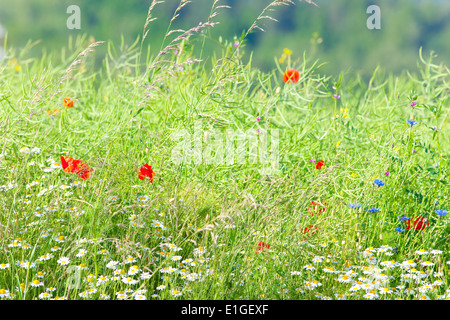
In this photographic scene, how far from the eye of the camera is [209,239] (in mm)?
2084

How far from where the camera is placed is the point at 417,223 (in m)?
2.20

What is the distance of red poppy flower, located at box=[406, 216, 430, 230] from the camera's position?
221cm

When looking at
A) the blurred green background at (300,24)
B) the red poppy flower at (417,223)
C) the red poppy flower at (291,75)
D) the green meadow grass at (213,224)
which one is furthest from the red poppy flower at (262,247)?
the blurred green background at (300,24)

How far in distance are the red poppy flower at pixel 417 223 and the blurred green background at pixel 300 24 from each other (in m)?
21.6

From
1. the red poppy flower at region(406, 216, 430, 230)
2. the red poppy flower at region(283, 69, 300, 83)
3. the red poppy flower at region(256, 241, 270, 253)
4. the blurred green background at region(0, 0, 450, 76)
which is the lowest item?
the red poppy flower at region(256, 241, 270, 253)

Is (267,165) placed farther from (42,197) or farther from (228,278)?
(42,197)

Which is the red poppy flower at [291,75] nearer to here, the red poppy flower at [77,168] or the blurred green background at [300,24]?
the red poppy flower at [77,168]

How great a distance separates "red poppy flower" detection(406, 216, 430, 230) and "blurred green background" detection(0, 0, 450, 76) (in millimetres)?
21610

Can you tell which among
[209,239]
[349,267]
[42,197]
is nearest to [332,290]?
[349,267]

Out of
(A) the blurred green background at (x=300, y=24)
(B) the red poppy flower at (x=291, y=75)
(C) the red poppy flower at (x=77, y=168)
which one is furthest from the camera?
(A) the blurred green background at (x=300, y=24)

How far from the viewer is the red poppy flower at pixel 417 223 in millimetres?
2213

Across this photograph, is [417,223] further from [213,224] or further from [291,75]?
[291,75]

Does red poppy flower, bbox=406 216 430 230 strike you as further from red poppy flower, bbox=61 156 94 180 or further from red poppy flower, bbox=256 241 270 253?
red poppy flower, bbox=61 156 94 180

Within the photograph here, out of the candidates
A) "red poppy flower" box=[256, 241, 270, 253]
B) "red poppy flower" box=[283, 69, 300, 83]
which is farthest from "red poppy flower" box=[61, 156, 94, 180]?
"red poppy flower" box=[283, 69, 300, 83]
